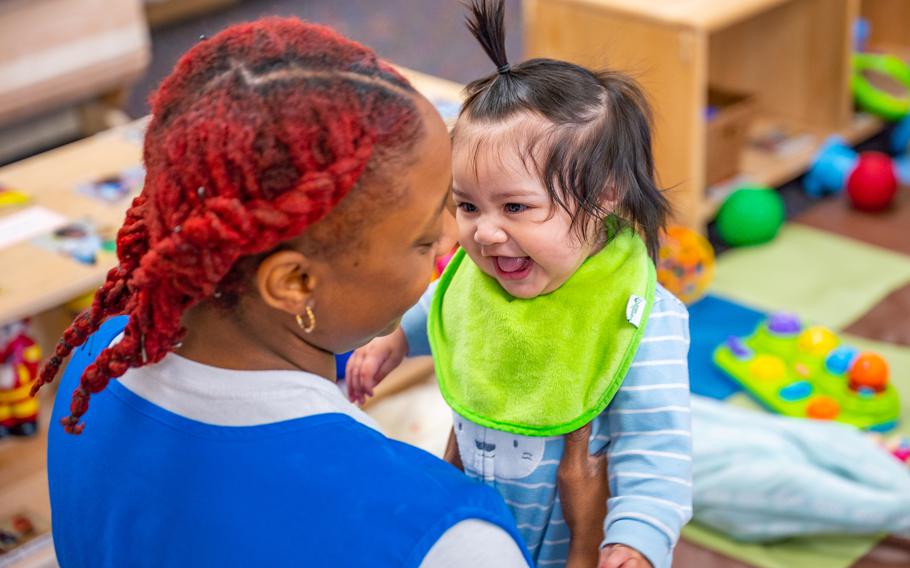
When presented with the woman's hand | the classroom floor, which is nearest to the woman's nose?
the woman's hand

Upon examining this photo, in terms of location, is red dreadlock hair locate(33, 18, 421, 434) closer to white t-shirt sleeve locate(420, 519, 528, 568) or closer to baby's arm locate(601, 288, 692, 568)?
white t-shirt sleeve locate(420, 519, 528, 568)

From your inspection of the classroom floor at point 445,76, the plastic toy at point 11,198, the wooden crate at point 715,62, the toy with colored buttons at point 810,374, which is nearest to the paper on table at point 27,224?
the plastic toy at point 11,198

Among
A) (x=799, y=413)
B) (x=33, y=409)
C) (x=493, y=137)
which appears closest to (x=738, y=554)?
(x=799, y=413)

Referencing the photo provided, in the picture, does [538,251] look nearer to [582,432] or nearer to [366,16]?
[582,432]

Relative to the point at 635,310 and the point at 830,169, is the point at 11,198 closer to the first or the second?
the point at 635,310

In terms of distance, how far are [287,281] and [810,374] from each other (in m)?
1.72

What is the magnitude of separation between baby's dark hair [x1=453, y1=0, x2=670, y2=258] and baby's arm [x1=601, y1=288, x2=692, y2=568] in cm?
13

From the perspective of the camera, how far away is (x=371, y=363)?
1.34m

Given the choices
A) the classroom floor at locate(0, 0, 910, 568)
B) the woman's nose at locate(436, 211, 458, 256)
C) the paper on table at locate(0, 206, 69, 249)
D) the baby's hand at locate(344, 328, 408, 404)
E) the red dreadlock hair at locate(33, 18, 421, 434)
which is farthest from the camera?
the paper on table at locate(0, 206, 69, 249)

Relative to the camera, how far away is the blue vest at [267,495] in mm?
852

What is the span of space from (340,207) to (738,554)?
1396 millimetres

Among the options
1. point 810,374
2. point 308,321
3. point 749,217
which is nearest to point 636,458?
point 308,321

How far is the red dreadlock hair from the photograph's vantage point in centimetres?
84

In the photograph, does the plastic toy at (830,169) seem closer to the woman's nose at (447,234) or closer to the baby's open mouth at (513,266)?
the baby's open mouth at (513,266)
